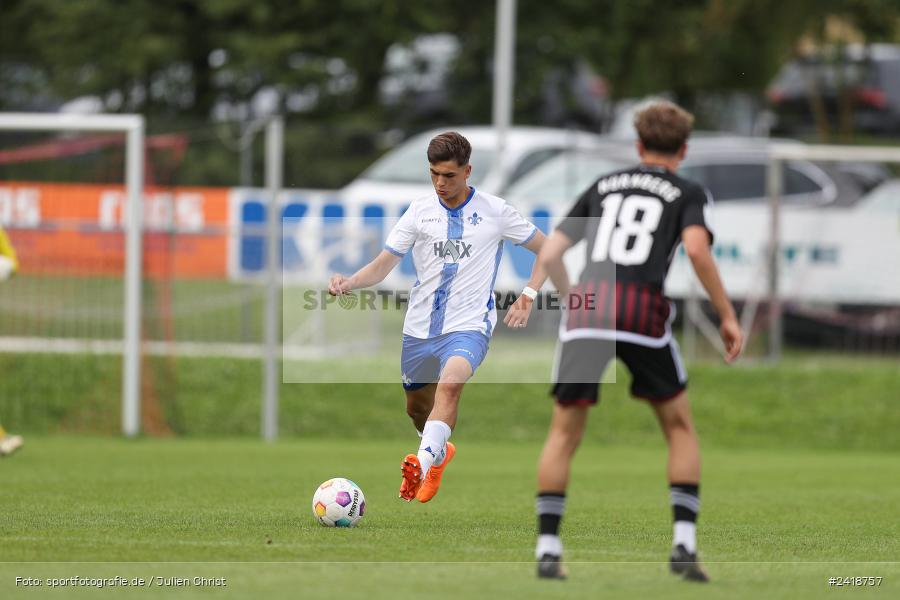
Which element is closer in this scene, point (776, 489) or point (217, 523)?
point (217, 523)

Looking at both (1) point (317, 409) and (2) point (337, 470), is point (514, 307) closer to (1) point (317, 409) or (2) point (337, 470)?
(2) point (337, 470)

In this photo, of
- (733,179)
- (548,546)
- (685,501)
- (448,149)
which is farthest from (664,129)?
(733,179)

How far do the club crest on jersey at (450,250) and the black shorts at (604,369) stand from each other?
8.02 ft

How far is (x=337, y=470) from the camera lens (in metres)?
12.8

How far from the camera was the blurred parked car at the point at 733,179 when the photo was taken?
17.3 meters

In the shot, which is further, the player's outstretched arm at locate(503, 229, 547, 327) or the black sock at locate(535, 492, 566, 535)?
the player's outstretched arm at locate(503, 229, 547, 327)

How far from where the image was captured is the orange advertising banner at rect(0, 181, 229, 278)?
624 inches

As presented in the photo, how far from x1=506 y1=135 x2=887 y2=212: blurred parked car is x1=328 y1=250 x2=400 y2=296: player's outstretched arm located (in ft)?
27.3

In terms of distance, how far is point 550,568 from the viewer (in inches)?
256

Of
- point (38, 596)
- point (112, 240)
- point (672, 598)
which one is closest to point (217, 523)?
point (38, 596)

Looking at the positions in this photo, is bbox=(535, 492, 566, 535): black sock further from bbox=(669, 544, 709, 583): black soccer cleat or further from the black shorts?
bbox=(669, 544, 709, 583): black soccer cleat

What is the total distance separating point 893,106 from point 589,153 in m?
14.0

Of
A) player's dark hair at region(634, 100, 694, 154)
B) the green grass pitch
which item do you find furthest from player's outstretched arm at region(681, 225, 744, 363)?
the green grass pitch

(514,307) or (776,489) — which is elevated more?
(514,307)
